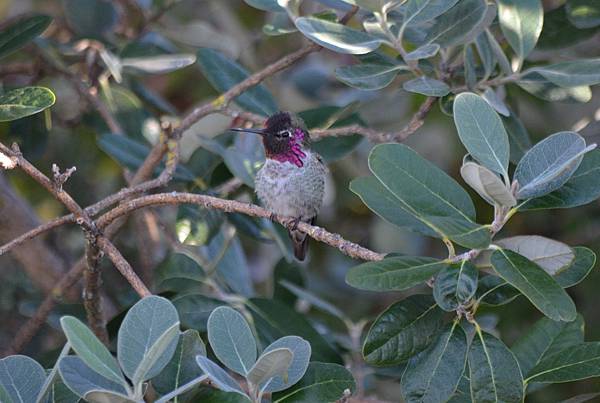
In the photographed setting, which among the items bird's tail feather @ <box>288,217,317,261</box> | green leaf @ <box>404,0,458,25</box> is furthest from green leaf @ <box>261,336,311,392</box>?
bird's tail feather @ <box>288,217,317,261</box>

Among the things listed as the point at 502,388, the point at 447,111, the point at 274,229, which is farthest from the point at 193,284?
the point at 502,388

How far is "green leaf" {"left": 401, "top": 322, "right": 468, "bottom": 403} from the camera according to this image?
2.18m

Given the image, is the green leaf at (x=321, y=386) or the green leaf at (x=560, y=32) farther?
the green leaf at (x=560, y=32)

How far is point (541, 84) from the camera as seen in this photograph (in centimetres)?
287

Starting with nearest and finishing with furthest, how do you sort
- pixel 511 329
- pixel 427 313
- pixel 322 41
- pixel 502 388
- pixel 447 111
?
1. pixel 502 388
2. pixel 427 313
3. pixel 322 41
4. pixel 447 111
5. pixel 511 329

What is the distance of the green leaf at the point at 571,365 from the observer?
89.0 inches

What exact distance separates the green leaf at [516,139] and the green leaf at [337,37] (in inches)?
24.3

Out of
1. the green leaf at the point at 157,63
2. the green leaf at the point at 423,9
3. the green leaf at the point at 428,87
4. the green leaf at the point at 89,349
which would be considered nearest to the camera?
the green leaf at the point at 89,349

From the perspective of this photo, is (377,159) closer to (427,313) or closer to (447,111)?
(427,313)

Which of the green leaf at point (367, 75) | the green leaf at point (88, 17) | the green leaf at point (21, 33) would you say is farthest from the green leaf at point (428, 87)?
the green leaf at point (88, 17)

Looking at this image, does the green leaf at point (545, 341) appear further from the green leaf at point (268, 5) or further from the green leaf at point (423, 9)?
the green leaf at point (268, 5)

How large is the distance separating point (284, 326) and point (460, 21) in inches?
42.9

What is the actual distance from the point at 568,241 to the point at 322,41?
2596 millimetres

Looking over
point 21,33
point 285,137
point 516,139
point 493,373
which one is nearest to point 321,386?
point 493,373
